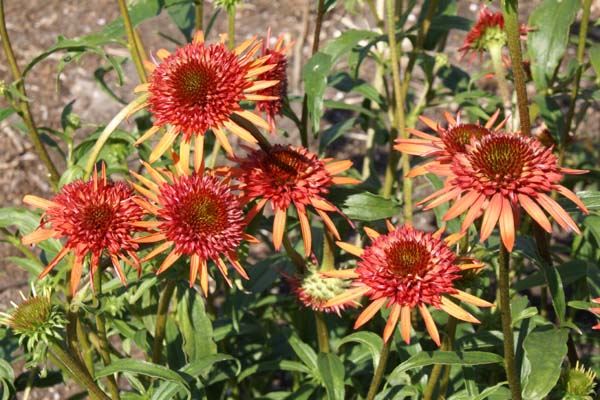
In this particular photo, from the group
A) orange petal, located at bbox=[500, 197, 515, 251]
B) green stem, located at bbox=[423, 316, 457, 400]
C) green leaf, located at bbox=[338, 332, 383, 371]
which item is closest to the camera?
orange petal, located at bbox=[500, 197, 515, 251]

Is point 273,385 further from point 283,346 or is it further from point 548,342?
point 548,342

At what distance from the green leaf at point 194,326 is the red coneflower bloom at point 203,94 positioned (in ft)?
1.80

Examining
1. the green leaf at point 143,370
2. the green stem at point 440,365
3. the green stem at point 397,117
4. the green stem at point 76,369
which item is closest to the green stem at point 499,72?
the green stem at point 397,117

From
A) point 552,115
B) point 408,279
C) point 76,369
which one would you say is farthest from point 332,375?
point 552,115

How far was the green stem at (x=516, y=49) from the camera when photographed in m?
1.50

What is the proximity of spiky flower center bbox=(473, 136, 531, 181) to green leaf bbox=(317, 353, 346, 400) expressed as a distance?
2.30 ft

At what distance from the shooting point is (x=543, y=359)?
5.54 feet

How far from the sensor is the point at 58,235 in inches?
66.0

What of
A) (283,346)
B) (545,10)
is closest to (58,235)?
(283,346)

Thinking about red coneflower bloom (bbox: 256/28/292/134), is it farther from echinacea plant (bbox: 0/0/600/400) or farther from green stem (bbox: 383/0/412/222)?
green stem (bbox: 383/0/412/222)

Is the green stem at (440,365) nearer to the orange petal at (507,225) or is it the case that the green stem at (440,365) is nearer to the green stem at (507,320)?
the green stem at (507,320)

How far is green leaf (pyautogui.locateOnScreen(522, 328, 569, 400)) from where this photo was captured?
1.66 metres

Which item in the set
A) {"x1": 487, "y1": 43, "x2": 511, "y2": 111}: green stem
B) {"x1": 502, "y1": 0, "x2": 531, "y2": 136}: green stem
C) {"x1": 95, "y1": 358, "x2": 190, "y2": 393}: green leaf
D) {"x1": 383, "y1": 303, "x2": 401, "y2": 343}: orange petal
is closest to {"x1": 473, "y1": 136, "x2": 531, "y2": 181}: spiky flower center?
{"x1": 502, "y1": 0, "x2": 531, "y2": 136}: green stem

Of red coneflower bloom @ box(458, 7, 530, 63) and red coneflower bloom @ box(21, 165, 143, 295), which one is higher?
red coneflower bloom @ box(458, 7, 530, 63)
